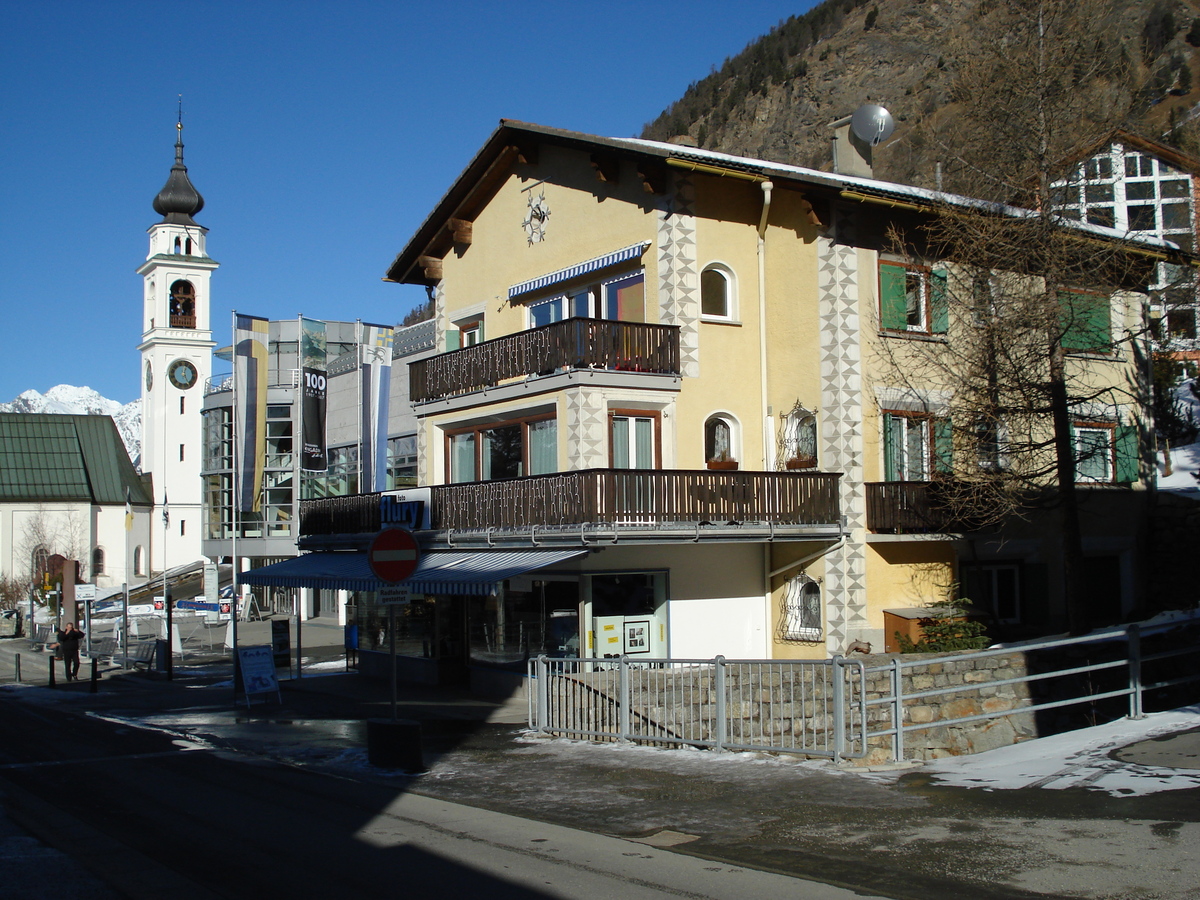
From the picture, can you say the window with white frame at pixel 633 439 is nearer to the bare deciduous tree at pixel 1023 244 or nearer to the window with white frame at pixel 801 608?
the window with white frame at pixel 801 608

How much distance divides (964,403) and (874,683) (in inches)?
198

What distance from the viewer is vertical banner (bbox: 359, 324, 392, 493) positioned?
32.9m

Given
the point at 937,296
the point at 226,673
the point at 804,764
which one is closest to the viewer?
the point at 804,764

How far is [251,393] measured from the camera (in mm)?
39031

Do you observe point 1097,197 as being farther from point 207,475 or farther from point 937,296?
point 207,475

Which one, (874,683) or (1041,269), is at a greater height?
(1041,269)

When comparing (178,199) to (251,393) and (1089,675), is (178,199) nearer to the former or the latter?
(251,393)

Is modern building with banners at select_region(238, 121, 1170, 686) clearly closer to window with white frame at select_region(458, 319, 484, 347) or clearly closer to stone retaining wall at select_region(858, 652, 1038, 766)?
stone retaining wall at select_region(858, 652, 1038, 766)

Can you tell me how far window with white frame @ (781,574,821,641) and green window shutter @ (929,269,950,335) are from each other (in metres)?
5.13

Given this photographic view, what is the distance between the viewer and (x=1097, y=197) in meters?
22.8

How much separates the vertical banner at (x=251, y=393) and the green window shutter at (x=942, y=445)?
978 inches

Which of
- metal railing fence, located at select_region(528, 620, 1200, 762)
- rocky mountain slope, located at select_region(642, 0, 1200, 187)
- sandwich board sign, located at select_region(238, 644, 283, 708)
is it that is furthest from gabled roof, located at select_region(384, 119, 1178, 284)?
rocky mountain slope, located at select_region(642, 0, 1200, 187)

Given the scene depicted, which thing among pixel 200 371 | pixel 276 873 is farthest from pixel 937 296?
pixel 200 371

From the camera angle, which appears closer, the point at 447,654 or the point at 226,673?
the point at 447,654
